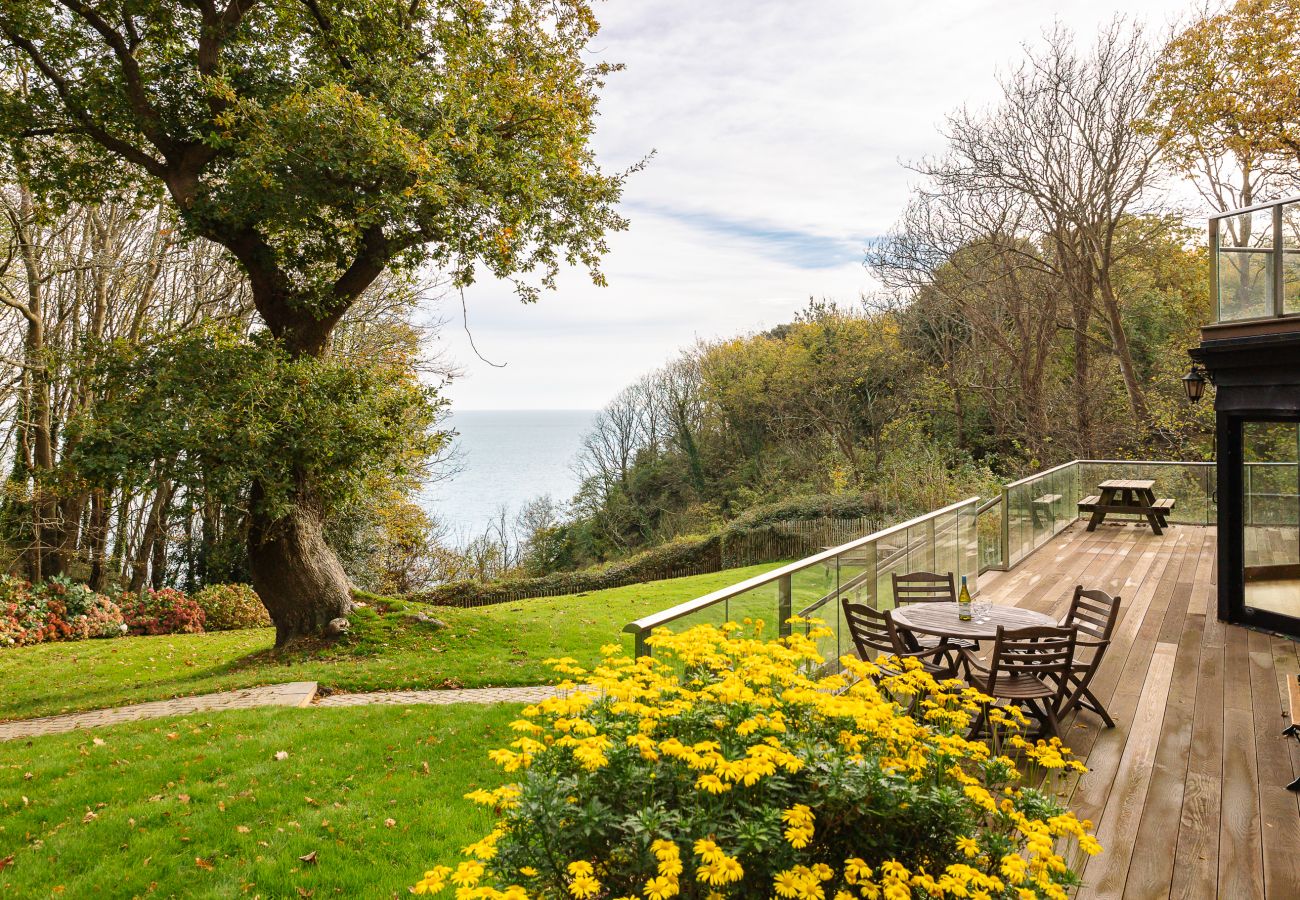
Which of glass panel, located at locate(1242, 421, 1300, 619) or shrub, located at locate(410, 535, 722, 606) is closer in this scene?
glass panel, located at locate(1242, 421, 1300, 619)

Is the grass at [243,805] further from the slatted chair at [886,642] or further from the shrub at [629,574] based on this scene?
the shrub at [629,574]

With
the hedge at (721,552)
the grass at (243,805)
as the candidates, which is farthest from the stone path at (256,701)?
the hedge at (721,552)

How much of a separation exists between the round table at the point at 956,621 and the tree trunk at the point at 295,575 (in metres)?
8.75

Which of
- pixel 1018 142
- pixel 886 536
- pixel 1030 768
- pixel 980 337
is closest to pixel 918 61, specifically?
pixel 1018 142

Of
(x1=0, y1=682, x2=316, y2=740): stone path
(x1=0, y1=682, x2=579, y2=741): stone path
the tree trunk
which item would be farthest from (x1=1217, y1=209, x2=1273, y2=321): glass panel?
the tree trunk

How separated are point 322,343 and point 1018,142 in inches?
691

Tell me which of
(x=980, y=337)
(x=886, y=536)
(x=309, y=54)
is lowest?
(x=886, y=536)

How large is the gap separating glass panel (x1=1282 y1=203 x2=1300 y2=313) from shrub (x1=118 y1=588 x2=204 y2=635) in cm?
1827

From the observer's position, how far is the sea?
33.2 metres

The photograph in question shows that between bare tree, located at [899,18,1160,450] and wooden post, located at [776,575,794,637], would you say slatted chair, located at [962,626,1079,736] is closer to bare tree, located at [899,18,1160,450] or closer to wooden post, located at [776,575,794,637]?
wooden post, located at [776,575,794,637]

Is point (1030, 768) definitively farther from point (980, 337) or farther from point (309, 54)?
point (980, 337)

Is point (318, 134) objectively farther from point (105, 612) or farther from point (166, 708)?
point (105, 612)

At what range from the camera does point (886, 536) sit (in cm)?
707

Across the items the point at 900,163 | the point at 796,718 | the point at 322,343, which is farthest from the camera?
the point at 900,163
